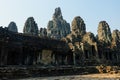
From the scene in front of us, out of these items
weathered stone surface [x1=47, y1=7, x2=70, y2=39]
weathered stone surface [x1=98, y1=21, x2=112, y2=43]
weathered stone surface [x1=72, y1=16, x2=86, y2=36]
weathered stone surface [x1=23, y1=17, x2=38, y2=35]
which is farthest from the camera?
weathered stone surface [x1=47, y1=7, x2=70, y2=39]

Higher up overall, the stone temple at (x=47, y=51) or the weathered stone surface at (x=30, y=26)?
the weathered stone surface at (x=30, y=26)

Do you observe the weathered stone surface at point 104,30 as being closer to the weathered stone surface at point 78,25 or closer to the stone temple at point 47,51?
the weathered stone surface at point 78,25

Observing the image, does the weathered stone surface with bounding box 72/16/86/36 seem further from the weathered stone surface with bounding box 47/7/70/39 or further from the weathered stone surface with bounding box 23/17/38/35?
the weathered stone surface with bounding box 47/7/70/39

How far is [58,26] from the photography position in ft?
344

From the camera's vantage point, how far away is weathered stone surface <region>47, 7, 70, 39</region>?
9956cm

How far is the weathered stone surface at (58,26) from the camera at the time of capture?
9956cm

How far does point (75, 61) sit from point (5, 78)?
68.1 ft

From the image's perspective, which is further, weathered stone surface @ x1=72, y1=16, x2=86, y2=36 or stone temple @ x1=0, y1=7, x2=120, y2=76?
weathered stone surface @ x1=72, y1=16, x2=86, y2=36

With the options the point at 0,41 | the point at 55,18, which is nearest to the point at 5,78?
the point at 0,41

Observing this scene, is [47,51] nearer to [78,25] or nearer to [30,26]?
[30,26]

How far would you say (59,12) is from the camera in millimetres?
117875

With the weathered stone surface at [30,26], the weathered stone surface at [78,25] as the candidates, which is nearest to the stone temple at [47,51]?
the weathered stone surface at [78,25]

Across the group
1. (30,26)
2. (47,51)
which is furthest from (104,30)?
(47,51)

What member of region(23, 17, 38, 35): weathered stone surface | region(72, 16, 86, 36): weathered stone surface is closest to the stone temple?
region(72, 16, 86, 36): weathered stone surface
